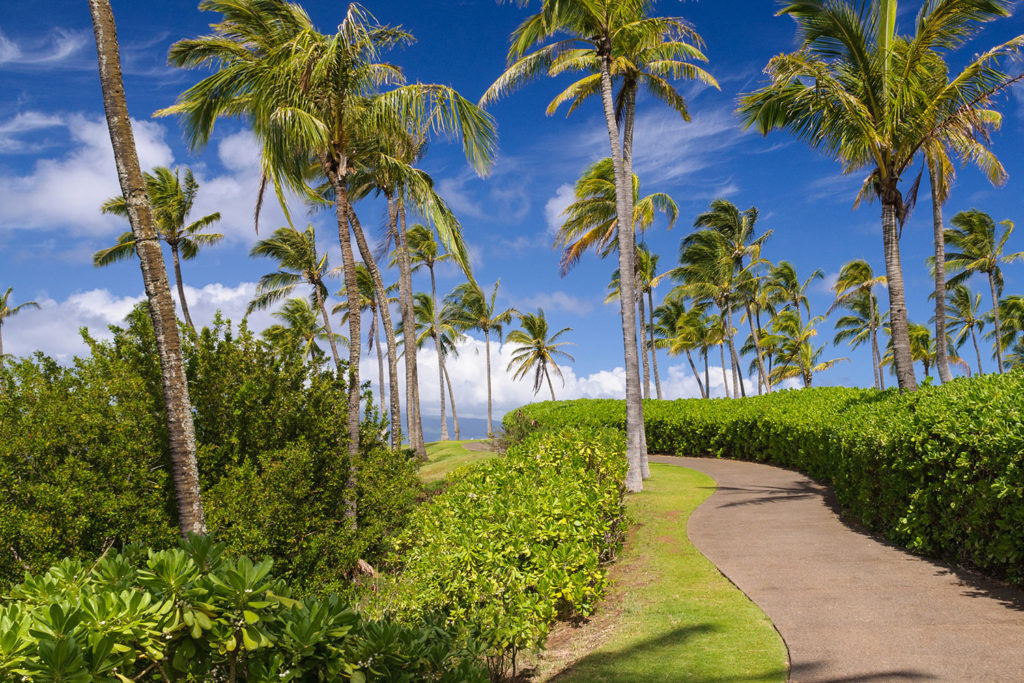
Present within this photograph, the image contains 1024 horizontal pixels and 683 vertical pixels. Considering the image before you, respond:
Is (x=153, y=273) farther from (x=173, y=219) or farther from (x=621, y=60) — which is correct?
(x=173, y=219)

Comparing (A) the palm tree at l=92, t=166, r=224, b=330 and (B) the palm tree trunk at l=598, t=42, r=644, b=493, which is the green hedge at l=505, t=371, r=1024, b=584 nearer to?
(B) the palm tree trunk at l=598, t=42, r=644, b=493

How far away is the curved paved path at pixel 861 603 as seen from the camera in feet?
15.0

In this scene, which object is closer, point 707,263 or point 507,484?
point 507,484

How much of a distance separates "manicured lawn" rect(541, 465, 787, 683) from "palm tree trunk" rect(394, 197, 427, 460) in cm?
1258

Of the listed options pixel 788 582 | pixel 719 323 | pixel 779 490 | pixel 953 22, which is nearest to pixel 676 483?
pixel 779 490

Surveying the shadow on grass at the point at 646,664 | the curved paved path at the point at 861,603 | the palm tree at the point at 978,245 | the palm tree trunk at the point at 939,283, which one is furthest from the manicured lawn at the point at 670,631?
the palm tree at the point at 978,245

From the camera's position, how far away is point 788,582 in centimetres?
680

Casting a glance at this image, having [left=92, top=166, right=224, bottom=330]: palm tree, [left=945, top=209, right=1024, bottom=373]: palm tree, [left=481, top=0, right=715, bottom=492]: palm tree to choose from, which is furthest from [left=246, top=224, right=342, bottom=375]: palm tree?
[left=945, top=209, right=1024, bottom=373]: palm tree

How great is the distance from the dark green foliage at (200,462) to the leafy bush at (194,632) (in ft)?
18.3

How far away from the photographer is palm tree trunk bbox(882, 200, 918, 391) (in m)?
11.0

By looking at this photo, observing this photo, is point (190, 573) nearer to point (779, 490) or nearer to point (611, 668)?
point (611, 668)

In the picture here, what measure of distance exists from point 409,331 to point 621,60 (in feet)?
40.2

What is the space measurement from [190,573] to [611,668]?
416 centimetres

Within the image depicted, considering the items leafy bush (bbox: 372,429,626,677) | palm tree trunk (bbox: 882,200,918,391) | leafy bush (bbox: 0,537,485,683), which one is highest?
palm tree trunk (bbox: 882,200,918,391)
